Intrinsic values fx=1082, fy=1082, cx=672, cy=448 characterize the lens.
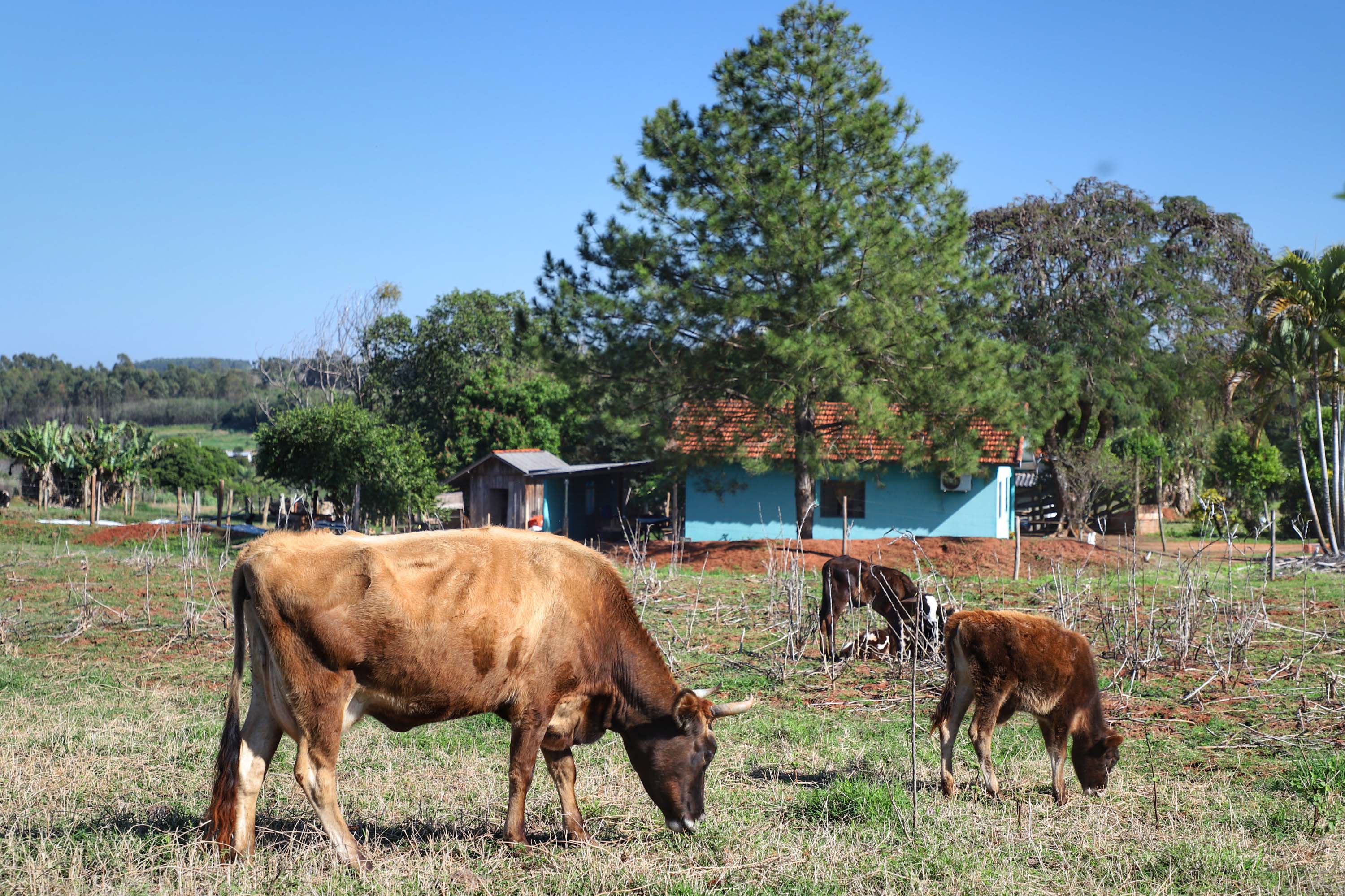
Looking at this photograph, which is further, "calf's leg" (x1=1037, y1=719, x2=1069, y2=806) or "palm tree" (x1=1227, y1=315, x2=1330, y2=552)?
"palm tree" (x1=1227, y1=315, x2=1330, y2=552)

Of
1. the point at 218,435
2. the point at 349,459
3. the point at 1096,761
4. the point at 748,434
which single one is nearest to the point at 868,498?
the point at 748,434

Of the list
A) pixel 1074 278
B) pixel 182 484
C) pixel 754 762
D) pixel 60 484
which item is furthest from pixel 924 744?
pixel 182 484

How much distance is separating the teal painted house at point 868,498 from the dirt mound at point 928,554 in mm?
2179

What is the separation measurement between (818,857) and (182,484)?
42.9 meters

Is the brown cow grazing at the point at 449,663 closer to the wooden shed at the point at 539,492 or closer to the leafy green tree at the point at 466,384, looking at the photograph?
the wooden shed at the point at 539,492

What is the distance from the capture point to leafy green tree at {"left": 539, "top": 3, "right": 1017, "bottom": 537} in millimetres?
22656

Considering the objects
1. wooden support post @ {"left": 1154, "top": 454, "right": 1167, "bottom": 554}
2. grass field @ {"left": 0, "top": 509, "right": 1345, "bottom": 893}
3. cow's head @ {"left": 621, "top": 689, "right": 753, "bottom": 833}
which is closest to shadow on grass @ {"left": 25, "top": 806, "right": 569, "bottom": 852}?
grass field @ {"left": 0, "top": 509, "right": 1345, "bottom": 893}

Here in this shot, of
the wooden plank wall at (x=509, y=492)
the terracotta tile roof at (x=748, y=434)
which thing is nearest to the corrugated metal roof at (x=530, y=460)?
the wooden plank wall at (x=509, y=492)

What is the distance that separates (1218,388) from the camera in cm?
3212

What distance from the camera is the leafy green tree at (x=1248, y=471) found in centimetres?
3306

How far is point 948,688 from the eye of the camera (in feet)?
23.9

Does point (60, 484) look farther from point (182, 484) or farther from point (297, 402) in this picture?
point (297, 402)

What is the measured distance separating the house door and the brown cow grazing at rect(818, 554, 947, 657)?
69.9 ft

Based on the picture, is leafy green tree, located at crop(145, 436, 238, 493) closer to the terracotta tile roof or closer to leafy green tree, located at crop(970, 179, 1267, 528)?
the terracotta tile roof
